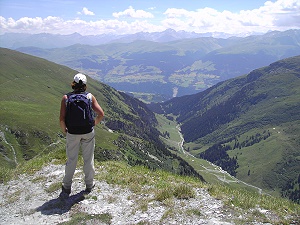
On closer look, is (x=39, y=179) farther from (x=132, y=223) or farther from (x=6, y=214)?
(x=132, y=223)

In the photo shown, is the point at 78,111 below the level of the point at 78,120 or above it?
above

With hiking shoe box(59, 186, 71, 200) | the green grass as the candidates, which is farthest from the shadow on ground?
the green grass

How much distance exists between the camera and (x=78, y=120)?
12539 millimetres

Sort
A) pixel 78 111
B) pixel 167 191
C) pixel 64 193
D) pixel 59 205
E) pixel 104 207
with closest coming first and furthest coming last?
pixel 78 111 → pixel 104 207 → pixel 59 205 → pixel 167 191 → pixel 64 193

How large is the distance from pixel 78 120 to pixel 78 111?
16.0 inches

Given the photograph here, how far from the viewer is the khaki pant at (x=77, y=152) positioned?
13.1 metres

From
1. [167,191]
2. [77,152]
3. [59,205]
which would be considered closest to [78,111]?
[77,152]

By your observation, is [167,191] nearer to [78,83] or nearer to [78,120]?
[78,120]

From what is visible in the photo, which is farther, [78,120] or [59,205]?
[59,205]

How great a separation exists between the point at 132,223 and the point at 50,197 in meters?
5.02

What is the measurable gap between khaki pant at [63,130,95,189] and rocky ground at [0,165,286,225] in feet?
2.67

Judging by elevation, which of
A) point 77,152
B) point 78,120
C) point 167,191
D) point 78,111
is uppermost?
point 78,111

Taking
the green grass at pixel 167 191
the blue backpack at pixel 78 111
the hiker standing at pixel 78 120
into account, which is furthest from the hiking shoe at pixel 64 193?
the blue backpack at pixel 78 111

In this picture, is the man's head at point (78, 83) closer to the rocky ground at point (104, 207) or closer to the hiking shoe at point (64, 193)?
the hiking shoe at point (64, 193)
